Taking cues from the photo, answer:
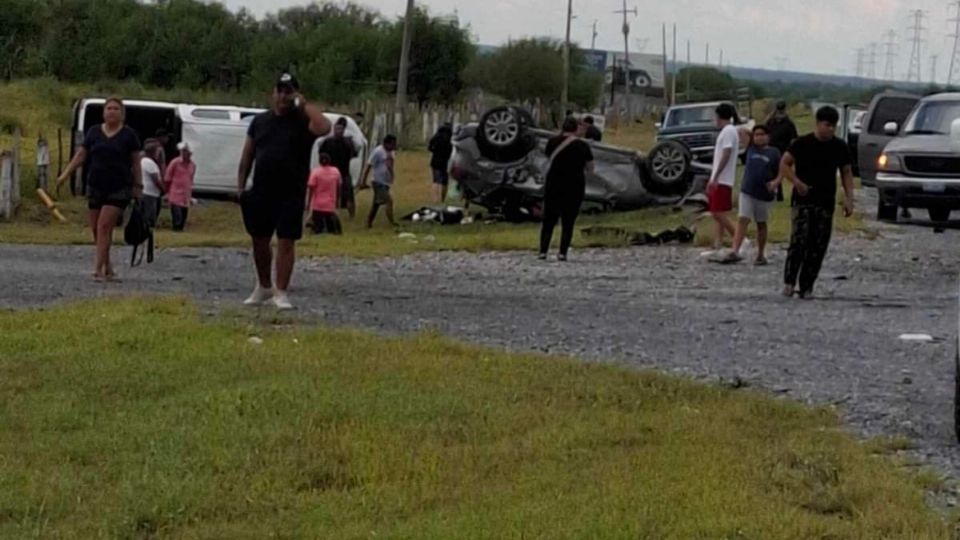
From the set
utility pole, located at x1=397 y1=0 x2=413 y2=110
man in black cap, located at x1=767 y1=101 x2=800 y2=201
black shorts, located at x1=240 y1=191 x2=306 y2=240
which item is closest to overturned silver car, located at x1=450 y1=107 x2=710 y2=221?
man in black cap, located at x1=767 y1=101 x2=800 y2=201

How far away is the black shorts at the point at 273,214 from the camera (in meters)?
11.7

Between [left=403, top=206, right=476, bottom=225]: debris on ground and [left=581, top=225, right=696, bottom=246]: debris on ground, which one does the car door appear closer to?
[left=403, top=206, right=476, bottom=225]: debris on ground

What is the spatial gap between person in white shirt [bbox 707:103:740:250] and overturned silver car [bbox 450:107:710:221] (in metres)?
7.02

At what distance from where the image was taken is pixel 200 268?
16.9 metres

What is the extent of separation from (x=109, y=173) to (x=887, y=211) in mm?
11119

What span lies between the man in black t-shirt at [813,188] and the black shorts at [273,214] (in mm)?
4271

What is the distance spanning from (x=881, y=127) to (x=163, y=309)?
18.7 meters

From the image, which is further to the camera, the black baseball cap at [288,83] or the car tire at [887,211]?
the car tire at [887,211]

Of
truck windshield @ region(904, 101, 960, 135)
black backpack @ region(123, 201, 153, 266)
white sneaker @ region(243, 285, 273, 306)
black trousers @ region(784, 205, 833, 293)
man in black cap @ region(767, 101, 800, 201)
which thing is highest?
truck windshield @ region(904, 101, 960, 135)

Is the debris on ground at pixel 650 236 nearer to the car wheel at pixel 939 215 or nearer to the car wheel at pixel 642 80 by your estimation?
the car wheel at pixel 939 215

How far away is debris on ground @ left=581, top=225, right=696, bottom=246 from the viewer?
20703mm

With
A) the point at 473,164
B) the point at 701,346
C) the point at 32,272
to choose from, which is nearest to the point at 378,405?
the point at 701,346

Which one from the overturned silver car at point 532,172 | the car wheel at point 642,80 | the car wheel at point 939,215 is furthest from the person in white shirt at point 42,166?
the car wheel at point 642,80

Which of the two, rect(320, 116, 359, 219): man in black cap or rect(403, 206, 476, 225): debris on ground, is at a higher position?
rect(320, 116, 359, 219): man in black cap
